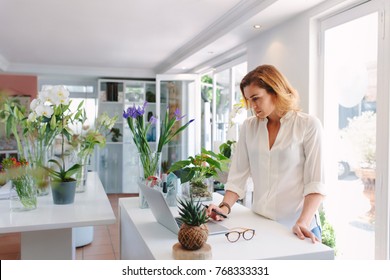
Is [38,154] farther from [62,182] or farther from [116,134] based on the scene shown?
[116,134]

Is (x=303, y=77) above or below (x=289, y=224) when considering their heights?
above

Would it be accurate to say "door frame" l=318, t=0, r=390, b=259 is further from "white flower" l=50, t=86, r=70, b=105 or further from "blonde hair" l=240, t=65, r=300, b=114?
"white flower" l=50, t=86, r=70, b=105

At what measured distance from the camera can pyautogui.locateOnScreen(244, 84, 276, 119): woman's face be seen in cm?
146

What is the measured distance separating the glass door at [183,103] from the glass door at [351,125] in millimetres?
3058

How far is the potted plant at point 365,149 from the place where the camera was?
2252mm

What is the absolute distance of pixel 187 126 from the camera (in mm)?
2346

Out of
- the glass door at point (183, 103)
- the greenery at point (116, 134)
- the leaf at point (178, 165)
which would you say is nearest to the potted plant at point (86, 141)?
the leaf at point (178, 165)

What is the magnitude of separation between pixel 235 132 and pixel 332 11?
6.36 feet

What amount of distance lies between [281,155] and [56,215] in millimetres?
997

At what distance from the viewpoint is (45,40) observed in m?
4.28

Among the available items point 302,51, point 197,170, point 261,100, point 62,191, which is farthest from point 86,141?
point 302,51

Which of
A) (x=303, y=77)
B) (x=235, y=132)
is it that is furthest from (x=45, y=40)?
(x=303, y=77)

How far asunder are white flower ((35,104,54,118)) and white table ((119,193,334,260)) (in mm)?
616
